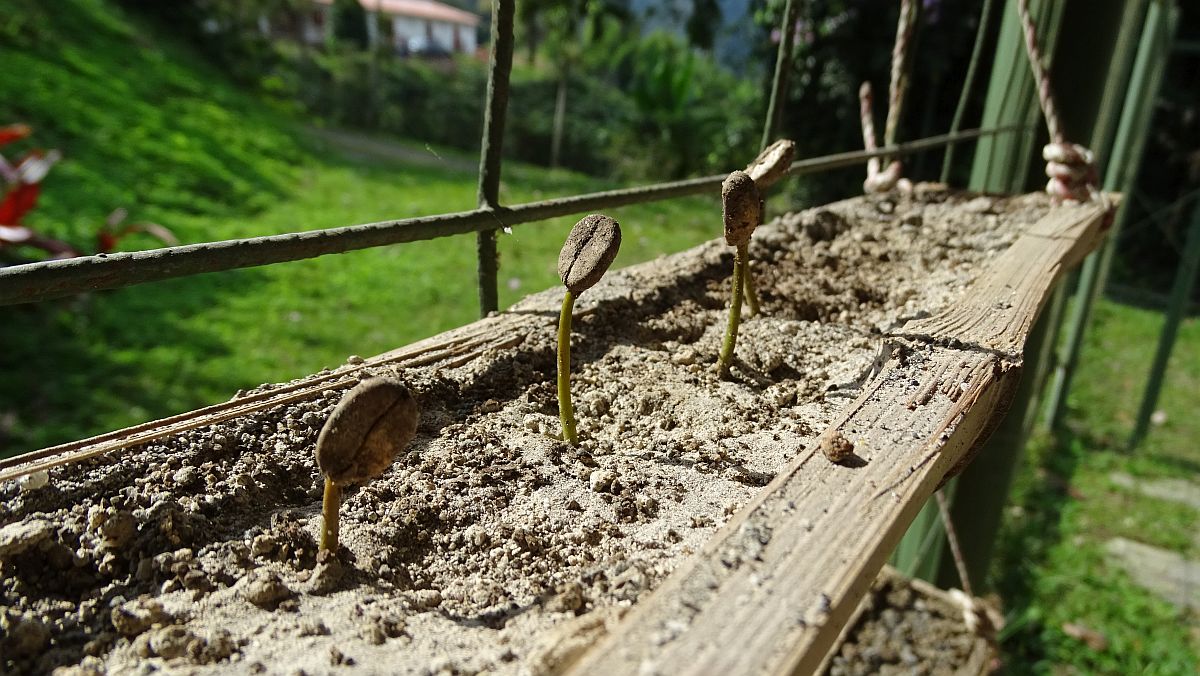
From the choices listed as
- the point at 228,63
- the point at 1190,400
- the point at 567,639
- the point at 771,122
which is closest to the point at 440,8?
the point at 228,63

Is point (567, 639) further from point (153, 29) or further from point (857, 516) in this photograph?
point (153, 29)

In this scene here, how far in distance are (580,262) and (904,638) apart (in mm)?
1508

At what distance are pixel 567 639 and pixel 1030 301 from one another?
3.15 feet

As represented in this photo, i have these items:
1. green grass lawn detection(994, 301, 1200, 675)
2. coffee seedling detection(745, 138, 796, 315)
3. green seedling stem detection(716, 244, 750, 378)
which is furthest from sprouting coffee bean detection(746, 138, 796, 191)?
green grass lawn detection(994, 301, 1200, 675)

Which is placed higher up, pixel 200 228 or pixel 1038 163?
pixel 1038 163

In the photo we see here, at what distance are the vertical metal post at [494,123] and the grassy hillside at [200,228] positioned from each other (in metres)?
0.67

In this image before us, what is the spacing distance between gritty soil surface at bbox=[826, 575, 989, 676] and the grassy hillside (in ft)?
3.38

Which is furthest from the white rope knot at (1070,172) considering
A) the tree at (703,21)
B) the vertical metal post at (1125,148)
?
the tree at (703,21)

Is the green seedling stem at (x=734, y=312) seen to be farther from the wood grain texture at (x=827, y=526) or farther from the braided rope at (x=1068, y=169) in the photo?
the braided rope at (x=1068, y=169)

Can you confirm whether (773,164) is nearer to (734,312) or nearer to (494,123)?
(734,312)

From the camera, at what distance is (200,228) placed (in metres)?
5.46

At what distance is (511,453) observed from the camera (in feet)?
2.93

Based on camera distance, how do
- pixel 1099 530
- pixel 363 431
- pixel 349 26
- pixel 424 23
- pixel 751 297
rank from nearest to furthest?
pixel 363 431, pixel 751 297, pixel 1099 530, pixel 349 26, pixel 424 23

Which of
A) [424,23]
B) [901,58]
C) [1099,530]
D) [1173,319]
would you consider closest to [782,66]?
[901,58]
